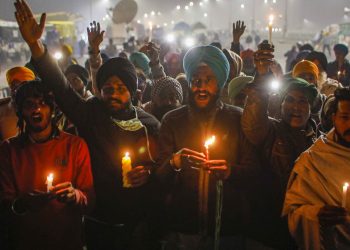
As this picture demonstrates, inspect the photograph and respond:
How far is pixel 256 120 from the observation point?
126 inches

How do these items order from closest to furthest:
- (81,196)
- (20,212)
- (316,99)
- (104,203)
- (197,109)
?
(20,212), (81,196), (197,109), (104,203), (316,99)

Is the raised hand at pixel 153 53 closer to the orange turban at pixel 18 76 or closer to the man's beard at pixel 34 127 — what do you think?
the orange turban at pixel 18 76

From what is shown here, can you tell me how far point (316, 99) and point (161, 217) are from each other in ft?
6.61

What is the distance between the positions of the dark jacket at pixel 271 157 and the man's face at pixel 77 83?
135 inches

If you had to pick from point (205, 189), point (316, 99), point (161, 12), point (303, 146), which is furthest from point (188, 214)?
point (161, 12)

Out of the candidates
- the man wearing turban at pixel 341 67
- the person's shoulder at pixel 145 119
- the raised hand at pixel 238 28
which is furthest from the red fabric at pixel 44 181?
the man wearing turban at pixel 341 67

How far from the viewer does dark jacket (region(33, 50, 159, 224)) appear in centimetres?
361

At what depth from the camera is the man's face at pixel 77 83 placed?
6129 mm

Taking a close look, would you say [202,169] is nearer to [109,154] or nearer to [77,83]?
[109,154]

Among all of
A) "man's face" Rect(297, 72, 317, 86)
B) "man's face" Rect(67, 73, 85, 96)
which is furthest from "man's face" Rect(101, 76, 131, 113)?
"man's face" Rect(297, 72, 317, 86)

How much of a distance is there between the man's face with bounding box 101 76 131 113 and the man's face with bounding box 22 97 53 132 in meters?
0.61

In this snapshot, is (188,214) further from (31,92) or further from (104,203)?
(31,92)

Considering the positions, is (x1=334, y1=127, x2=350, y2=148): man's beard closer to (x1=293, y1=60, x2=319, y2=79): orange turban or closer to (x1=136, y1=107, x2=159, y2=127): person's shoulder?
(x1=136, y1=107, x2=159, y2=127): person's shoulder

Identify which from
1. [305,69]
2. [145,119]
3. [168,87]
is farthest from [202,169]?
[305,69]
